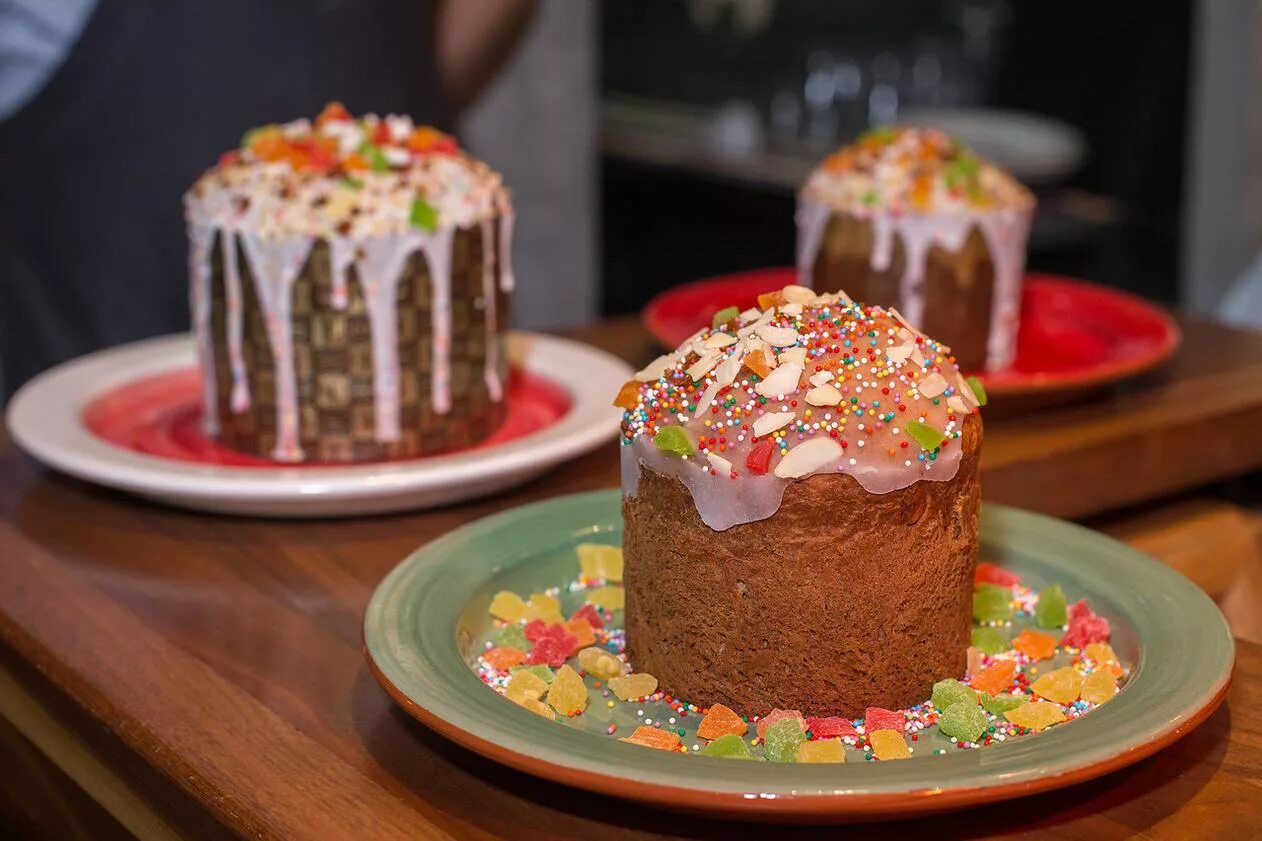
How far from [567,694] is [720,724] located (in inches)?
3.8

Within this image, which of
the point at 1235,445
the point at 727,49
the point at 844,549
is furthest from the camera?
the point at 727,49

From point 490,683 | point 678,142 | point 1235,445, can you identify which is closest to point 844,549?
point 490,683

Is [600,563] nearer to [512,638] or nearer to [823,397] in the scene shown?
[512,638]

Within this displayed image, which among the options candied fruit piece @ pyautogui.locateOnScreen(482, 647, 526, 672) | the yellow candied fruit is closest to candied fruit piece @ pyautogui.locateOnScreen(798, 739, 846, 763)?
the yellow candied fruit

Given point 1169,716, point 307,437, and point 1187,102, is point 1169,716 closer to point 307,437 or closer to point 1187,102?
point 307,437

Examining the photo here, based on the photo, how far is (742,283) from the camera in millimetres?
1999

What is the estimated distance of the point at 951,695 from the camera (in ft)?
3.10

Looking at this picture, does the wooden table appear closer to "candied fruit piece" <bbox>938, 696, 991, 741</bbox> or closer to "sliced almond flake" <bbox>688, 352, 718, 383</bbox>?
"candied fruit piece" <bbox>938, 696, 991, 741</bbox>

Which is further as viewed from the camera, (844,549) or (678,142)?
(678,142)

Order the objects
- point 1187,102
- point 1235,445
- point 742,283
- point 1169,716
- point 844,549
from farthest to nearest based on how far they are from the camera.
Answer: point 1187,102, point 742,283, point 1235,445, point 844,549, point 1169,716

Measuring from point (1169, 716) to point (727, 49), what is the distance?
4.52 metres

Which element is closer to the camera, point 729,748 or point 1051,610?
point 729,748

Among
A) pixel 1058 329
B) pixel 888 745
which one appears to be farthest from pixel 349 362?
pixel 1058 329

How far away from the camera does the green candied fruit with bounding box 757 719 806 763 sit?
34.8 inches
